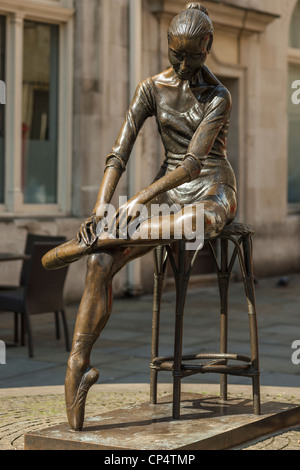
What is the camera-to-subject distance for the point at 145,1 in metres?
13.5

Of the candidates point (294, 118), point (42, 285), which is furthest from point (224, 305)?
point (294, 118)

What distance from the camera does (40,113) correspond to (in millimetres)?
12633

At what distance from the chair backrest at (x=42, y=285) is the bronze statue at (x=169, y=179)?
10.7 feet

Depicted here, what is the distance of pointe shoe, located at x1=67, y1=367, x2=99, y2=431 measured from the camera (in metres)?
4.93

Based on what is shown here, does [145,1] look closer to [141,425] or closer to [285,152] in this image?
[285,152]

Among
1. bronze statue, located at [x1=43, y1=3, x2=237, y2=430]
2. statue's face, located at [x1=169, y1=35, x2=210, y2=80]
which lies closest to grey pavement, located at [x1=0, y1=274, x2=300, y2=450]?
bronze statue, located at [x1=43, y1=3, x2=237, y2=430]

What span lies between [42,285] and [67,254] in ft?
12.1

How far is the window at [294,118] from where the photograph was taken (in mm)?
17234

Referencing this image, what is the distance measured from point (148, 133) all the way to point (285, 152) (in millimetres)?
4081

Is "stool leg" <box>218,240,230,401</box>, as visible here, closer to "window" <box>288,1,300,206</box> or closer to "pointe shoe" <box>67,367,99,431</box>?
"pointe shoe" <box>67,367,99,431</box>

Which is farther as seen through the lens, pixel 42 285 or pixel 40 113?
pixel 40 113

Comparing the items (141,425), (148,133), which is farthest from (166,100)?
(148,133)

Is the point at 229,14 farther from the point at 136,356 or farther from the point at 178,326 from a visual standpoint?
the point at 178,326

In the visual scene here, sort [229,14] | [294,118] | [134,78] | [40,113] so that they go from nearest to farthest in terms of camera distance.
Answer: [40,113] → [134,78] → [229,14] → [294,118]
